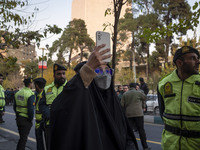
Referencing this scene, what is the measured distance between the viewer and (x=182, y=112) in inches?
111

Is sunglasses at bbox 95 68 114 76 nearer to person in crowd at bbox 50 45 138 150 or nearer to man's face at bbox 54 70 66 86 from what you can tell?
person in crowd at bbox 50 45 138 150

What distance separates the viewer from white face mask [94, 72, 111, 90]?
6.89ft

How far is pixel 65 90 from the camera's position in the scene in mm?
1867

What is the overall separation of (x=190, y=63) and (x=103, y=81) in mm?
1369

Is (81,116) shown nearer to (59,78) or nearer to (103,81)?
(103,81)

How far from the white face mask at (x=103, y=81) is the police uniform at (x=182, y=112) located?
1.16 m

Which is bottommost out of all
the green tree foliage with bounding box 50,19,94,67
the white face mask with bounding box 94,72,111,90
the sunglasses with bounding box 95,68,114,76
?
the white face mask with bounding box 94,72,111,90

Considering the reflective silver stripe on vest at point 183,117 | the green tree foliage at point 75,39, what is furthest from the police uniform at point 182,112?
the green tree foliage at point 75,39

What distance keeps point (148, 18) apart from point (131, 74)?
11.6m

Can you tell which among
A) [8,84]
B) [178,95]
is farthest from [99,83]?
[8,84]

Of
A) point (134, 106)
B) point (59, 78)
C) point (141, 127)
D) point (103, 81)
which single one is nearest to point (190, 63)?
point (103, 81)

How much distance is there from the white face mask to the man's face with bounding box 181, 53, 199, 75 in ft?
4.16

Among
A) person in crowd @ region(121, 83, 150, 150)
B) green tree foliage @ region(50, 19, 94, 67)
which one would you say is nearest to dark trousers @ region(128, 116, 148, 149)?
person in crowd @ region(121, 83, 150, 150)

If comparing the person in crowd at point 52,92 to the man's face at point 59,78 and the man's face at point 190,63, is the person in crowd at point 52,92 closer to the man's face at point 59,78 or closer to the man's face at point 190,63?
the man's face at point 59,78
